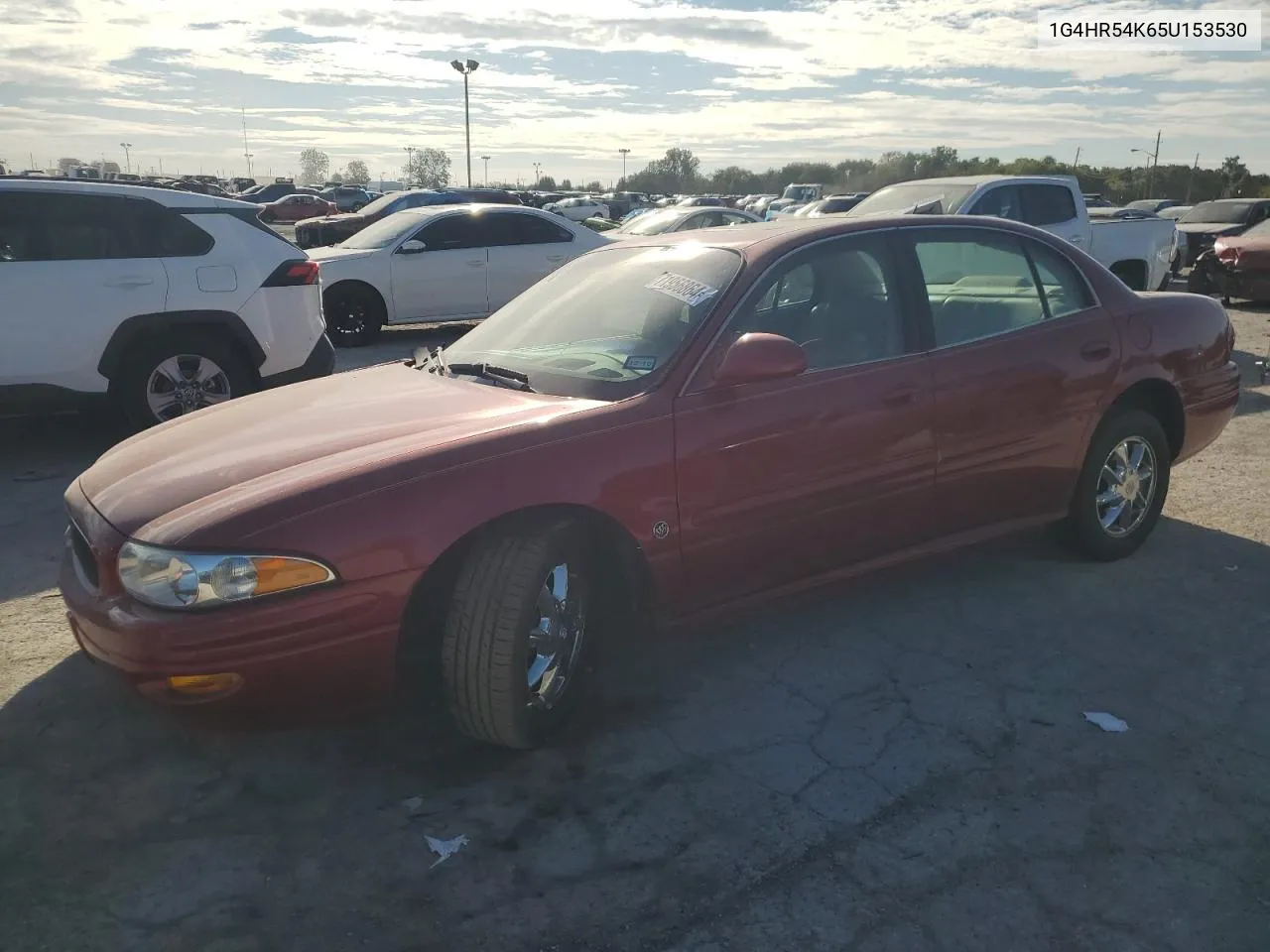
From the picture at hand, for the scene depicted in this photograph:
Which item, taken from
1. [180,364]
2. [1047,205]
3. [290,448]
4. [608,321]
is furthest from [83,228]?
[1047,205]

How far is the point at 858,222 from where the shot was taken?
13.0 ft

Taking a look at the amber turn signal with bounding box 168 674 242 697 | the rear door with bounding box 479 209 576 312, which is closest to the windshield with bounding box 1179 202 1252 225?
the rear door with bounding box 479 209 576 312

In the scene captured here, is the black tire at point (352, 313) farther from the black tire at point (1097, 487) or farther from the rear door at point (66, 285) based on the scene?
the black tire at point (1097, 487)

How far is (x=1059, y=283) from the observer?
4.41m

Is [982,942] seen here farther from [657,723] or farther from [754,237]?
[754,237]

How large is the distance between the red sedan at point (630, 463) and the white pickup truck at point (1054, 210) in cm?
636

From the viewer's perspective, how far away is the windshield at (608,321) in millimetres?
3426

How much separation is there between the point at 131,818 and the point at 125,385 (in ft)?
14.5

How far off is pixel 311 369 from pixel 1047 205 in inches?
317

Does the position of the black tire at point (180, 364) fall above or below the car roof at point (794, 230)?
below

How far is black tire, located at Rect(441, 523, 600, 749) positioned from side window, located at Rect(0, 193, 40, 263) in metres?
5.04

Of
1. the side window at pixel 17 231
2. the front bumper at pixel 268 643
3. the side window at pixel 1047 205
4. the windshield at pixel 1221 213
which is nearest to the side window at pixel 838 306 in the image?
the front bumper at pixel 268 643

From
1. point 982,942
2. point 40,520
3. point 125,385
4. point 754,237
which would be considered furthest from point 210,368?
point 982,942

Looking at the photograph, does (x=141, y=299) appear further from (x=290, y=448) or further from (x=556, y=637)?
(x=556, y=637)
